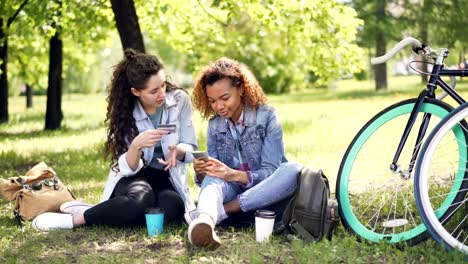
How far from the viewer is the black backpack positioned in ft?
13.4

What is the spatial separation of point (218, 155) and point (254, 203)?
0.56 m

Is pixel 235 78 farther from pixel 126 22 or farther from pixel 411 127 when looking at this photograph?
pixel 126 22

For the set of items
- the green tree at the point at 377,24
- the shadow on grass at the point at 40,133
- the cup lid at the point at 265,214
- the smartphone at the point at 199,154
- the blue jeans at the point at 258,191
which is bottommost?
the shadow on grass at the point at 40,133

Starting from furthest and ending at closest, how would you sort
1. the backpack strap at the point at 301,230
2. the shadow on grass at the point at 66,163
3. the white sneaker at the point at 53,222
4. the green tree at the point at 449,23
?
the shadow on grass at the point at 66,163 → the green tree at the point at 449,23 → the white sneaker at the point at 53,222 → the backpack strap at the point at 301,230

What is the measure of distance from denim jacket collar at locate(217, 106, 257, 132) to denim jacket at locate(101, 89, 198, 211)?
1.01 feet

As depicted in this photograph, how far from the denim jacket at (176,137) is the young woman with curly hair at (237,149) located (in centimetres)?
15

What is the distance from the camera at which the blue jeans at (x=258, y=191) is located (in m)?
4.30

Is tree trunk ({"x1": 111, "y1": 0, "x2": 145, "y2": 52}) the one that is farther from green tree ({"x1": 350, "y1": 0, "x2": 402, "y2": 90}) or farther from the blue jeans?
green tree ({"x1": 350, "y1": 0, "x2": 402, "y2": 90})

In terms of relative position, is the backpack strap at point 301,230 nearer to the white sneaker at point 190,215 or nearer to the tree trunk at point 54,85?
the white sneaker at point 190,215

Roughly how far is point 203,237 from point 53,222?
142 cm

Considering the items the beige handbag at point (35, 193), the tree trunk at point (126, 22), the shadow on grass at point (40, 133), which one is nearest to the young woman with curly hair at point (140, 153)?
the beige handbag at point (35, 193)

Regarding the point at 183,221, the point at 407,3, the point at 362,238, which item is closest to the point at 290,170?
the point at 362,238

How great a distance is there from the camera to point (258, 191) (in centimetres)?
436

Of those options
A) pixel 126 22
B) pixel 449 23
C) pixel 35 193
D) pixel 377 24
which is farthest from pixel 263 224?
pixel 377 24
